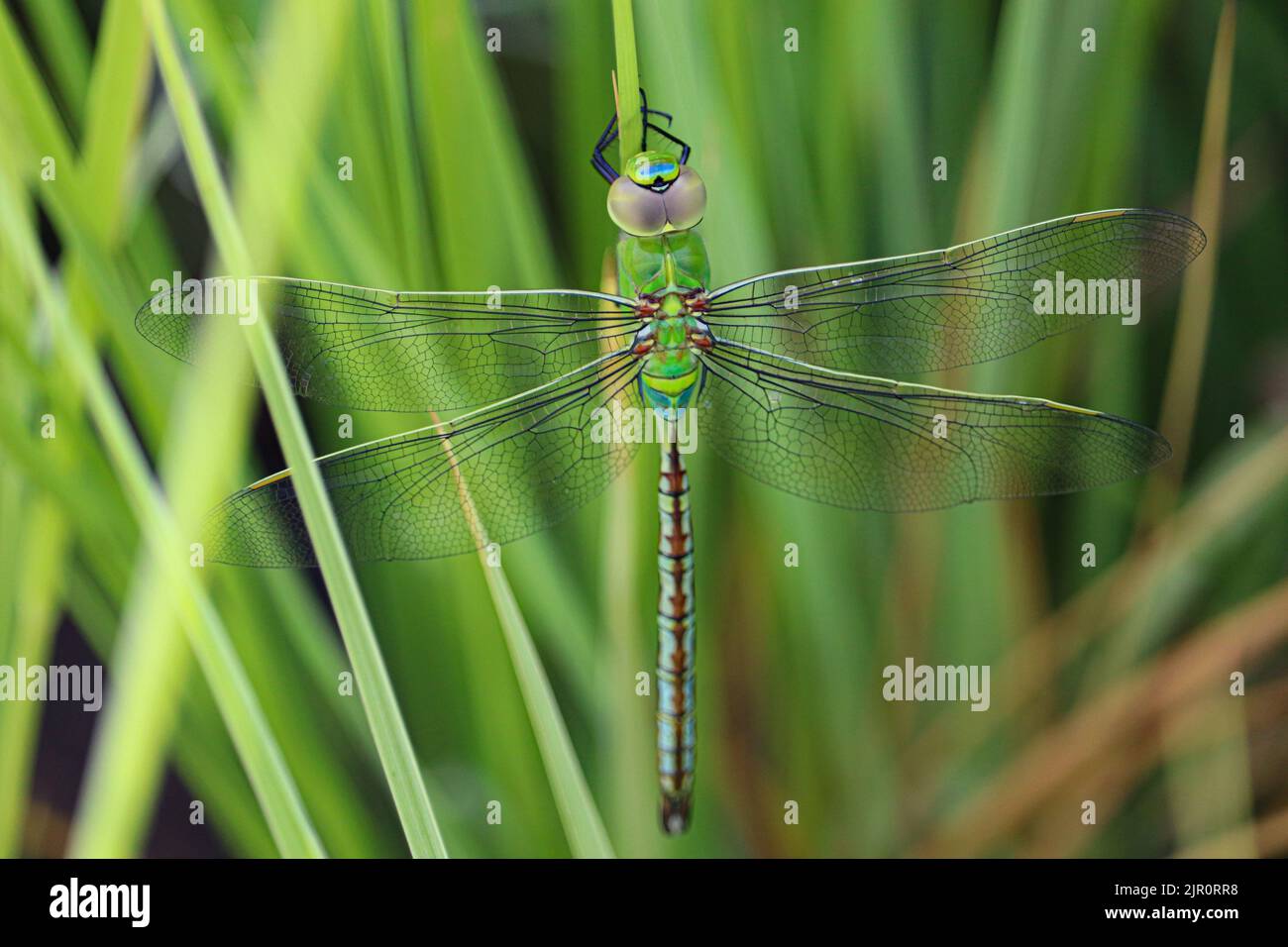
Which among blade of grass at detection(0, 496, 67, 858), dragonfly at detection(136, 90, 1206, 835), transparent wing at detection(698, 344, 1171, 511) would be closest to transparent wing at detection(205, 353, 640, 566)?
dragonfly at detection(136, 90, 1206, 835)

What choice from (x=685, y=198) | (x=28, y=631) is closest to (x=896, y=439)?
(x=685, y=198)

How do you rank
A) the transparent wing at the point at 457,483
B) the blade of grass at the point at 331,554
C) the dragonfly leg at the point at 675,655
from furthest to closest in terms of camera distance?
the dragonfly leg at the point at 675,655 < the transparent wing at the point at 457,483 < the blade of grass at the point at 331,554

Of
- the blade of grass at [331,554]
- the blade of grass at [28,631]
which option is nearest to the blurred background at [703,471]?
the blade of grass at [28,631]

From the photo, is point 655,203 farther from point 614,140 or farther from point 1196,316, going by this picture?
point 1196,316

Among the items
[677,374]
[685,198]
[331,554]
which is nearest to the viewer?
[331,554]

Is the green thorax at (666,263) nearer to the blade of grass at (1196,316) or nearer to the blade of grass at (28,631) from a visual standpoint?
the blade of grass at (1196,316)

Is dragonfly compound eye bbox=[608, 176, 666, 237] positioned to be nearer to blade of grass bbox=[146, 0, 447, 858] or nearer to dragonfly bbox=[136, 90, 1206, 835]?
dragonfly bbox=[136, 90, 1206, 835]
